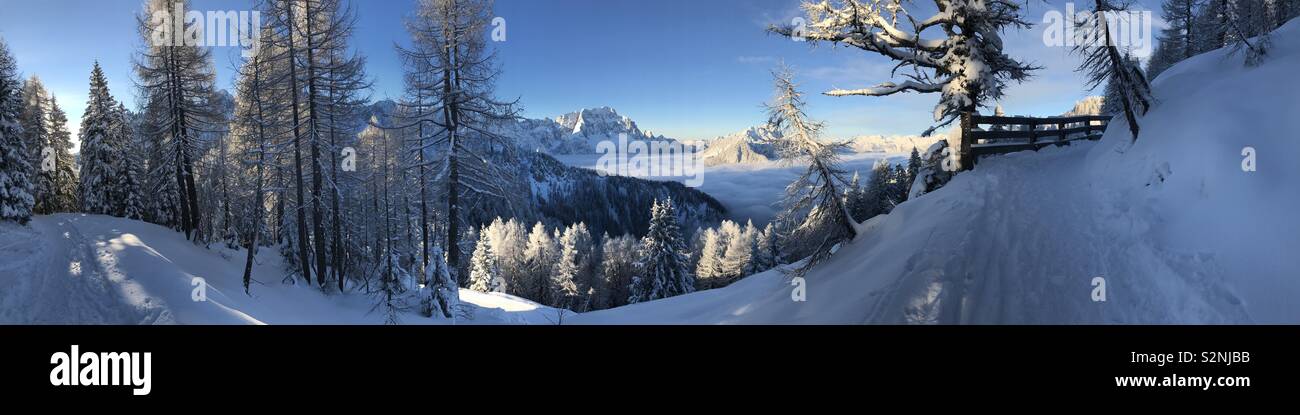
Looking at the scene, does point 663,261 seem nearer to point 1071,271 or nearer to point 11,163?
point 1071,271

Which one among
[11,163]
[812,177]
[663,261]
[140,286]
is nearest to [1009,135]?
[812,177]

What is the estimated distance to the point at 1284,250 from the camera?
4.65 meters

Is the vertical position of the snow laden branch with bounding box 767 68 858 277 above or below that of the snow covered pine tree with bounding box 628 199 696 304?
above

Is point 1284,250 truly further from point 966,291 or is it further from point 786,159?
point 786,159

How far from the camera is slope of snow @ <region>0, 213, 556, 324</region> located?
813 centimetres

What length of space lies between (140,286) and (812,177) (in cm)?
1561

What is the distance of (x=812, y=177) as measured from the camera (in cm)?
1023

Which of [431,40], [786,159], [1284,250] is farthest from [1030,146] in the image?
[431,40]

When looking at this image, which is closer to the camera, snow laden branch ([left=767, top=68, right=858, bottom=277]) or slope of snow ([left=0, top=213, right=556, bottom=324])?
slope of snow ([left=0, top=213, right=556, bottom=324])

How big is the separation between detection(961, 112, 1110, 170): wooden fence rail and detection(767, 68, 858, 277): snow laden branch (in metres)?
2.98

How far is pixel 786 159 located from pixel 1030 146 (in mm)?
8595

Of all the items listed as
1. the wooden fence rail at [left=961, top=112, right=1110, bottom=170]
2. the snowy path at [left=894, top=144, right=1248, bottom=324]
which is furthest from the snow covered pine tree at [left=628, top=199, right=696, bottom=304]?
the snowy path at [left=894, top=144, right=1248, bottom=324]

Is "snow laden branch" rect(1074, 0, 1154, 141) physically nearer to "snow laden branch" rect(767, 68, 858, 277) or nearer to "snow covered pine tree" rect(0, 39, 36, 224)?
"snow laden branch" rect(767, 68, 858, 277)

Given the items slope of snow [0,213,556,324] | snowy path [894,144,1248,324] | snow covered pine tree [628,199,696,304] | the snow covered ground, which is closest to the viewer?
snowy path [894,144,1248,324]
